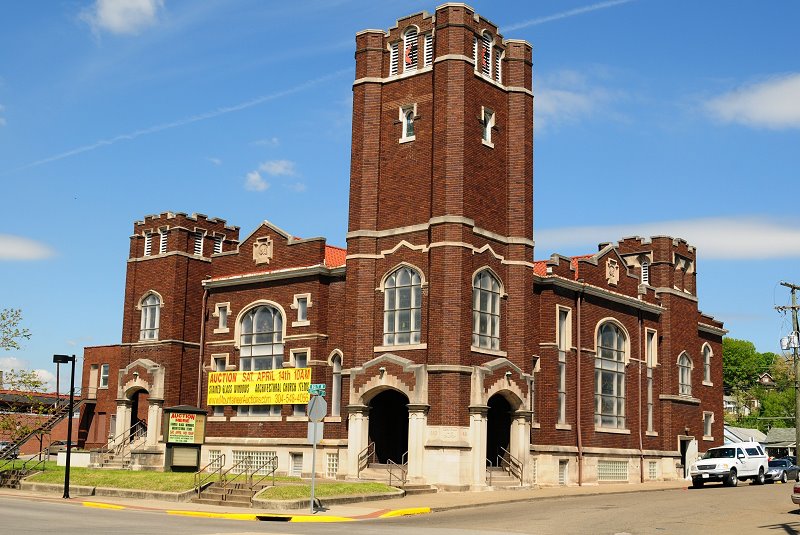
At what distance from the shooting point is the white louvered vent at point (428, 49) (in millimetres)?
39812

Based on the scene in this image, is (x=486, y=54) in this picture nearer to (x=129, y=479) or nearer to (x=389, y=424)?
(x=389, y=424)

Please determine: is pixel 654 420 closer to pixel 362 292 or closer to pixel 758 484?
pixel 758 484

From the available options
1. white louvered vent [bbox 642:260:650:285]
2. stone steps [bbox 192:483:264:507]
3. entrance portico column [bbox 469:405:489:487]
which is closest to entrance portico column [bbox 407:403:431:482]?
entrance portico column [bbox 469:405:489:487]

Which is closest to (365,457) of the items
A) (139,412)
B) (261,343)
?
(261,343)

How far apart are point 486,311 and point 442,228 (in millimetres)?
3972

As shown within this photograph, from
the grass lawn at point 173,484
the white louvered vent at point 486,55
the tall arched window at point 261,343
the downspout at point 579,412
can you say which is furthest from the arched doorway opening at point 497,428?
the white louvered vent at point 486,55

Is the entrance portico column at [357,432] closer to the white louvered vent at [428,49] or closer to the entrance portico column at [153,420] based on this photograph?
the entrance portico column at [153,420]

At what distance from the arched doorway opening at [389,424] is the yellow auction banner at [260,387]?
3.35 m

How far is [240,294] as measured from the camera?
4581 cm

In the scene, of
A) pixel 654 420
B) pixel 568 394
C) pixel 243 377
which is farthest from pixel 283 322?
pixel 654 420

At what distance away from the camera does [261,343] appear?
1758 inches

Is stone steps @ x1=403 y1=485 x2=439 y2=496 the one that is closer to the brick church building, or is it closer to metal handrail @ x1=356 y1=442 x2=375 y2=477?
the brick church building

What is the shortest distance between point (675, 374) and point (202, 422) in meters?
25.0

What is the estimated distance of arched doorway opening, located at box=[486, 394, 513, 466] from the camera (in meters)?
40.3
